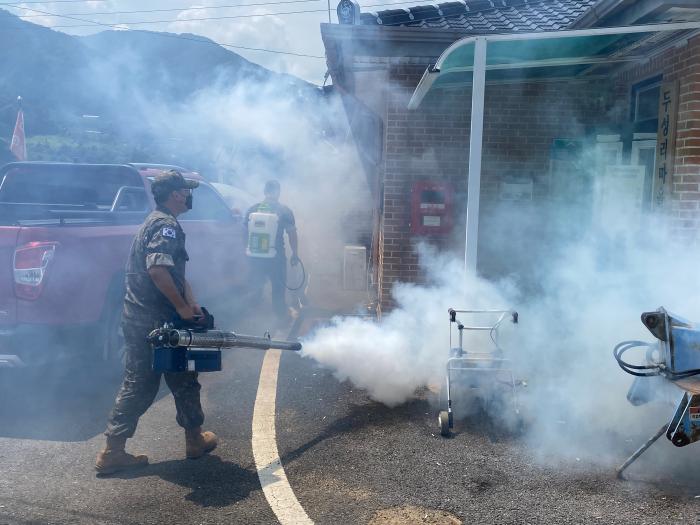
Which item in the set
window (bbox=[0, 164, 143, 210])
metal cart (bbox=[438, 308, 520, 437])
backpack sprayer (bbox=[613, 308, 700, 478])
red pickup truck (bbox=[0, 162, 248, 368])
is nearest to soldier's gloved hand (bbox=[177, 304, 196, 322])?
red pickup truck (bbox=[0, 162, 248, 368])

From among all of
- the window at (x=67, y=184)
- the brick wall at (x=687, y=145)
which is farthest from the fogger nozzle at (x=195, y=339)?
the brick wall at (x=687, y=145)

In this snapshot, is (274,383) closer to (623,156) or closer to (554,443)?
(554,443)

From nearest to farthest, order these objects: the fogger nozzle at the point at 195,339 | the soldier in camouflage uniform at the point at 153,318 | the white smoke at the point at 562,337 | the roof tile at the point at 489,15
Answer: the fogger nozzle at the point at 195,339 < the soldier in camouflage uniform at the point at 153,318 < the white smoke at the point at 562,337 < the roof tile at the point at 489,15

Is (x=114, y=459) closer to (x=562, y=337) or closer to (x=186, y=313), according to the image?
(x=186, y=313)

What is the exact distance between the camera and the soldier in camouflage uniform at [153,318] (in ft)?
13.2

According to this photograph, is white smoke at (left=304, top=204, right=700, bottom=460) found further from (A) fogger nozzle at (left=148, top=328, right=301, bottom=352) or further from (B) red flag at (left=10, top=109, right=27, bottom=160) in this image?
(B) red flag at (left=10, top=109, right=27, bottom=160)

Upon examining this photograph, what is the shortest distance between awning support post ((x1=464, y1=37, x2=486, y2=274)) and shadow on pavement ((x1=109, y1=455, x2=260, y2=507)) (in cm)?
242

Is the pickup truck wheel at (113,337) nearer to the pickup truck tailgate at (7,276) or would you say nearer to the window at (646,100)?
the pickup truck tailgate at (7,276)

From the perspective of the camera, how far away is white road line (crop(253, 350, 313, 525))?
3412 millimetres

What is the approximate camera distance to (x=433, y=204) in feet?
23.6

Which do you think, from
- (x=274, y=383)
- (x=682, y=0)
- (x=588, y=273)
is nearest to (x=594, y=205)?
(x=588, y=273)

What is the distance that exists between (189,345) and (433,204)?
394 centimetres

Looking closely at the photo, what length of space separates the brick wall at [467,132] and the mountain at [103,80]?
965 centimetres

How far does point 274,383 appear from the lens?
5.73 m
